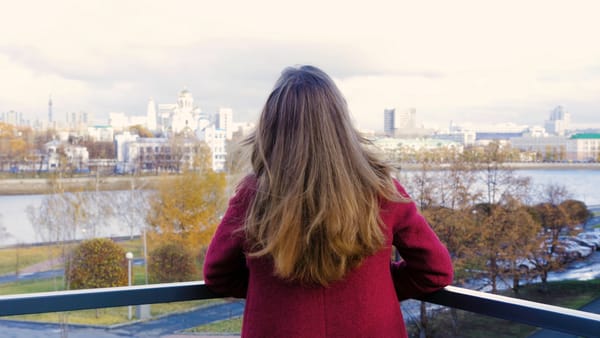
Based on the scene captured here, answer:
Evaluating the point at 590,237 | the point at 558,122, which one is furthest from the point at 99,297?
the point at 558,122

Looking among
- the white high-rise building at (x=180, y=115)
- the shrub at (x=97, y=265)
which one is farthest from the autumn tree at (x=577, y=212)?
the white high-rise building at (x=180, y=115)

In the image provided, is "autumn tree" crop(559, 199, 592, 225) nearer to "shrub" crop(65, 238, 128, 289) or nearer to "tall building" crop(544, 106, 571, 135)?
"tall building" crop(544, 106, 571, 135)

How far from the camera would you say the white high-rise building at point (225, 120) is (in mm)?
19516

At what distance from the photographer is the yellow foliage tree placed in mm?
17500

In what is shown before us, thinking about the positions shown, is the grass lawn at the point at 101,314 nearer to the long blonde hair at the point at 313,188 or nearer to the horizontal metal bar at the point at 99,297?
the horizontal metal bar at the point at 99,297

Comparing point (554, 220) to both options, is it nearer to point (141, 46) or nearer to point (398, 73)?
point (398, 73)

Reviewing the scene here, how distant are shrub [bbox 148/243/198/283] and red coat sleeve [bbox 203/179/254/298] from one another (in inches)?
621

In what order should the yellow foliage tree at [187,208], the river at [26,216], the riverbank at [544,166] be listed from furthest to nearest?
the yellow foliage tree at [187,208], the river at [26,216], the riverbank at [544,166]

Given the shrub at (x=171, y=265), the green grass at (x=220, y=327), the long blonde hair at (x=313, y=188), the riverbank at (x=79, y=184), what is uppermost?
the long blonde hair at (x=313, y=188)

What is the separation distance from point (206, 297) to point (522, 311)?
76 centimetres

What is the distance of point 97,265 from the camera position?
1598cm

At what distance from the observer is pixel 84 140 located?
1983 cm

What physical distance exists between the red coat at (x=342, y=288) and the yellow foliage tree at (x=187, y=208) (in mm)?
16168

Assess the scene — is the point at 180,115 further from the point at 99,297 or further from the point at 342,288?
→ the point at 342,288
